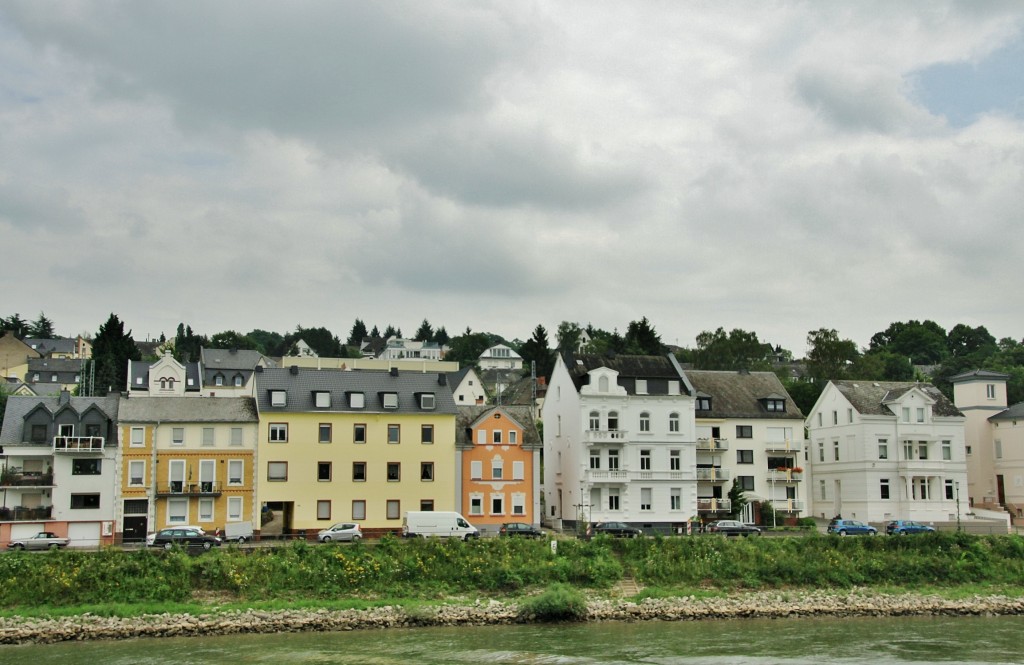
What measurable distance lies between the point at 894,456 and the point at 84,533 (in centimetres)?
5045

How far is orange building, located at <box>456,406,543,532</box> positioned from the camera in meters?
63.3

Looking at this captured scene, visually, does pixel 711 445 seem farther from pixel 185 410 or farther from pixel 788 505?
pixel 185 410

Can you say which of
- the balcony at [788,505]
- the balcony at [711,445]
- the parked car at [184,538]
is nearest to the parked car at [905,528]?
the balcony at [788,505]

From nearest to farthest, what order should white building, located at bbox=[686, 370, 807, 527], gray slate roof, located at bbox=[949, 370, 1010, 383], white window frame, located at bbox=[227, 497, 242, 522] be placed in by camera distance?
white window frame, located at bbox=[227, 497, 242, 522] < white building, located at bbox=[686, 370, 807, 527] < gray slate roof, located at bbox=[949, 370, 1010, 383]

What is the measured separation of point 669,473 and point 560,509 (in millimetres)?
7943

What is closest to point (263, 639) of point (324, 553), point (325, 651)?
point (325, 651)

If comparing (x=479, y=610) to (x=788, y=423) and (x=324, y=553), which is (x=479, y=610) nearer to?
(x=324, y=553)

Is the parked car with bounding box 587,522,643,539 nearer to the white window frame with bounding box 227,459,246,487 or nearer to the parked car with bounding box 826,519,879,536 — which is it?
the parked car with bounding box 826,519,879,536

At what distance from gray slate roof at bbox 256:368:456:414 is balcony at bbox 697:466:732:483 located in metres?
17.4

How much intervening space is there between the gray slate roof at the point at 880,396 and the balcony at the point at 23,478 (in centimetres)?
5057

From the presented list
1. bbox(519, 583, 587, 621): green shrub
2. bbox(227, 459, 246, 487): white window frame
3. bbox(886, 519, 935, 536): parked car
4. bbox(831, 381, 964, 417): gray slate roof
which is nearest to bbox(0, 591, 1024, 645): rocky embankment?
bbox(519, 583, 587, 621): green shrub

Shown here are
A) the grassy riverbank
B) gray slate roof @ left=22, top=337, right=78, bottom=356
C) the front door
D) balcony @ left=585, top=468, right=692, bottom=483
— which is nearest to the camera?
the grassy riverbank

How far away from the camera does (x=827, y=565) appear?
163 feet

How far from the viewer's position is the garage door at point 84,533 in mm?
56219
